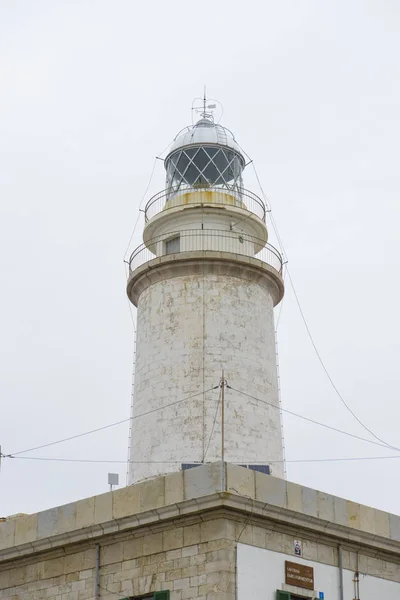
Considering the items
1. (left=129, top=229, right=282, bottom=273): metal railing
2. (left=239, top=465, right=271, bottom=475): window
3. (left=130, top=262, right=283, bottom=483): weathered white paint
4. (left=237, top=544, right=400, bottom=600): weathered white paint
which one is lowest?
(left=237, top=544, right=400, bottom=600): weathered white paint

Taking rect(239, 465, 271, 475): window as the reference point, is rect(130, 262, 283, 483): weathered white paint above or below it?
above

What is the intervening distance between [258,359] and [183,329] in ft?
6.19

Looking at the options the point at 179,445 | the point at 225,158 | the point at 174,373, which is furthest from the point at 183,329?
the point at 225,158

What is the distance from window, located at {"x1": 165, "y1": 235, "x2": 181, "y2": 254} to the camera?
28.0m

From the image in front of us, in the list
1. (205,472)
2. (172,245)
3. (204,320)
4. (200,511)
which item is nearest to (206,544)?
(200,511)

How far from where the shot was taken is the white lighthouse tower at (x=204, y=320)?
25.4 m

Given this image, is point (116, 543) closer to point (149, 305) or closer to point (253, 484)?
point (253, 484)

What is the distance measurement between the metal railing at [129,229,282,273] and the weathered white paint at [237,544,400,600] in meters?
10.1

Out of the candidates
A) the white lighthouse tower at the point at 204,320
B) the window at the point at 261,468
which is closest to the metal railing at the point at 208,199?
the white lighthouse tower at the point at 204,320

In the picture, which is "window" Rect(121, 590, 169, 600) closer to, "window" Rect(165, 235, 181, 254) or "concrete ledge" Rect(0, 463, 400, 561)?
"concrete ledge" Rect(0, 463, 400, 561)

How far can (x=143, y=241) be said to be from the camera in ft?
94.8

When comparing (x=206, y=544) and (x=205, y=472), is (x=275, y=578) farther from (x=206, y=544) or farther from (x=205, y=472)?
(x=205, y=472)

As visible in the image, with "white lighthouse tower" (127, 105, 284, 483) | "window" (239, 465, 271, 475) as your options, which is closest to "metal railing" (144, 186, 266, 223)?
"white lighthouse tower" (127, 105, 284, 483)

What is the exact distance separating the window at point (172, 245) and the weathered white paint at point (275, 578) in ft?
35.8
